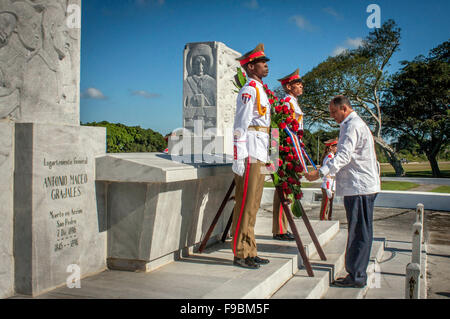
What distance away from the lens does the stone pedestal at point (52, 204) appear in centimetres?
329

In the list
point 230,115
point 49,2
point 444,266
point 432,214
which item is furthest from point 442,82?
point 49,2

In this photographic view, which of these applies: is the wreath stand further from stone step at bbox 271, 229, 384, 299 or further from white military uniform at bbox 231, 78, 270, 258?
white military uniform at bbox 231, 78, 270, 258

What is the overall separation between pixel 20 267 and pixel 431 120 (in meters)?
29.2

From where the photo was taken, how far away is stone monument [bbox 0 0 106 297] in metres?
3.29

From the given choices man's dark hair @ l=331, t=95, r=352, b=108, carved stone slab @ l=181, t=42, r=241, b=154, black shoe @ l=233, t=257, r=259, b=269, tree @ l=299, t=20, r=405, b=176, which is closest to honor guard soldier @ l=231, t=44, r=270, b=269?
black shoe @ l=233, t=257, r=259, b=269

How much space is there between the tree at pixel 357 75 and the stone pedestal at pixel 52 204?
24.4 meters

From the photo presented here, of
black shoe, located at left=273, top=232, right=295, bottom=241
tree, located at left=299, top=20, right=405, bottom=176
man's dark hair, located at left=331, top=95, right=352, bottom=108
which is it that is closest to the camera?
man's dark hair, located at left=331, top=95, right=352, bottom=108

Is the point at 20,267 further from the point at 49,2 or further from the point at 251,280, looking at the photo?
the point at 49,2

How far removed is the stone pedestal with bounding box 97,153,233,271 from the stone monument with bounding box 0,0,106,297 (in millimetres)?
178

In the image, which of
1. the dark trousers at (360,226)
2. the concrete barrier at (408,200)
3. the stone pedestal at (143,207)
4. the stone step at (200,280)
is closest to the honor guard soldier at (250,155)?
the stone step at (200,280)

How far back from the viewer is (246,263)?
4195mm

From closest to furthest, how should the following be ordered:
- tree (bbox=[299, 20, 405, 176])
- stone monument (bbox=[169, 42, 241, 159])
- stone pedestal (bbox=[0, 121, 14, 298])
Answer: stone pedestal (bbox=[0, 121, 14, 298]), stone monument (bbox=[169, 42, 241, 159]), tree (bbox=[299, 20, 405, 176])

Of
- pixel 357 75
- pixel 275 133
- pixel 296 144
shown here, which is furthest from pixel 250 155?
pixel 357 75

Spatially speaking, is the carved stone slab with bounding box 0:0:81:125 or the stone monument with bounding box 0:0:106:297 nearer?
the stone monument with bounding box 0:0:106:297
